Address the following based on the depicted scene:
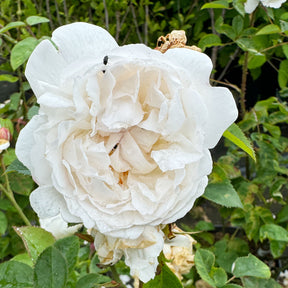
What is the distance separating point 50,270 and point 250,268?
441mm

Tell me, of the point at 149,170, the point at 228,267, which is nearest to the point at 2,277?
the point at 149,170

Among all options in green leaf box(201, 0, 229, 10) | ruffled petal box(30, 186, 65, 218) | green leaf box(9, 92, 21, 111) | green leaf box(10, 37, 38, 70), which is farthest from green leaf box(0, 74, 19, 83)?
ruffled petal box(30, 186, 65, 218)

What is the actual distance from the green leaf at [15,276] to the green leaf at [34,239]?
0.10 ft

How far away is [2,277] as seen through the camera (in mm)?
570

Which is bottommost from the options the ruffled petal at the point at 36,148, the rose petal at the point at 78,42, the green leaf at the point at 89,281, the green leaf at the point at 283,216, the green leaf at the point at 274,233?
the green leaf at the point at 283,216

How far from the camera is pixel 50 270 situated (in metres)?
0.46

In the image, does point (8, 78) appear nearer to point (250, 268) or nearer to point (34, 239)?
point (34, 239)

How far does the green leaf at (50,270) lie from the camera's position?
45 centimetres

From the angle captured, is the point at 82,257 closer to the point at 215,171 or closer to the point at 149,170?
the point at 215,171

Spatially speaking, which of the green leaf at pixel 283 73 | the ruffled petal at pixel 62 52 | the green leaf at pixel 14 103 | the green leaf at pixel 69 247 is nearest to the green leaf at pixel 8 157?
the green leaf at pixel 14 103

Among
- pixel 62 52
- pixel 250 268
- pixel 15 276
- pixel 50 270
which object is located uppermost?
pixel 62 52

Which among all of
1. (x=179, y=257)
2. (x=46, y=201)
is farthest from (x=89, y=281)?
(x=179, y=257)

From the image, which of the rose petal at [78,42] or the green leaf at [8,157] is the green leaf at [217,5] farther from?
the rose petal at [78,42]

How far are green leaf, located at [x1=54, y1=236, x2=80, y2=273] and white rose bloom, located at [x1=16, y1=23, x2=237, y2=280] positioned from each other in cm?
12
